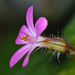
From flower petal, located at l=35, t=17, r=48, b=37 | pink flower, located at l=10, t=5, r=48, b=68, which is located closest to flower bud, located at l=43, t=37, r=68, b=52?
pink flower, located at l=10, t=5, r=48, b=68

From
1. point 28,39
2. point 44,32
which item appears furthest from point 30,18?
point 44,32

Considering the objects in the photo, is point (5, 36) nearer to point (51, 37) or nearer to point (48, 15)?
point (48, 15)

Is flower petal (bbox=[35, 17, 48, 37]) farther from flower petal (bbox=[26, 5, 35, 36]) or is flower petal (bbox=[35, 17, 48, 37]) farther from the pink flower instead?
flower petal (bbox=[26, 5, 35, 36])

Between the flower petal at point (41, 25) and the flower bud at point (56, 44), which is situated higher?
the flower petal at point (41, 25)

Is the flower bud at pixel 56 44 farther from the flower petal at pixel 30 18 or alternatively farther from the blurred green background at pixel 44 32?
the blurred green background at pixel 44 32

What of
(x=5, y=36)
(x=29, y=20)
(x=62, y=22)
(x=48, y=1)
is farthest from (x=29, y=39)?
(x=48, y=1)

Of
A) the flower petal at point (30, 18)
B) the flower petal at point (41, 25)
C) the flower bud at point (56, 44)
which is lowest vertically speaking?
the flower bud at point (56, 44)

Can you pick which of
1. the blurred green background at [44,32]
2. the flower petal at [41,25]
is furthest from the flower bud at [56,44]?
the blurred green background at [44,32]

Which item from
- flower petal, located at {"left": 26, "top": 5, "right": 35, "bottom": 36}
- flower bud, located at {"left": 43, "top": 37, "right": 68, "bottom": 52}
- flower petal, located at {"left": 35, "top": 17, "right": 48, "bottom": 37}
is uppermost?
flower petal, located at {"left": 26, "top": 5, "right": 35, "bottom": 36}
